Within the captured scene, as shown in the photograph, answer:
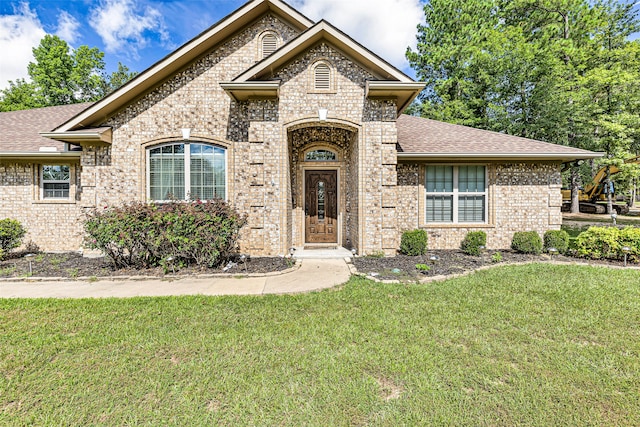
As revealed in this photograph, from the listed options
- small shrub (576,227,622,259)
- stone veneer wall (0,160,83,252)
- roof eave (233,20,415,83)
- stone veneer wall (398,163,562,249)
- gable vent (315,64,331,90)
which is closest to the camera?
roof eave (233,20,415,83)

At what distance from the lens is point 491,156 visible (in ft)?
28.3

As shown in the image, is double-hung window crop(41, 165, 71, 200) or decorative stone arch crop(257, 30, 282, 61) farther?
double-hung window crop(41, 165, 71, 200)

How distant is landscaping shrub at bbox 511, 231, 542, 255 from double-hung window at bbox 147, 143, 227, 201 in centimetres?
905

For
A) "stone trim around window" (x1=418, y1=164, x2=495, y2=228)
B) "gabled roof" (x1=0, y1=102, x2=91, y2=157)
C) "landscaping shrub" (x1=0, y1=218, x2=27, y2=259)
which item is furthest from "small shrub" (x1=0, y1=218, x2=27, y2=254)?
"stone trim around window" (x1=418, y1=164, x2=495, y2=228)

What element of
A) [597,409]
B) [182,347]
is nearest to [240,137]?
[182,347]

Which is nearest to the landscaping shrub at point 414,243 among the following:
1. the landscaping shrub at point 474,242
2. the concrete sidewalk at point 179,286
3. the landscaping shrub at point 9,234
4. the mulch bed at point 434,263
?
the mulch bed at point 434,263

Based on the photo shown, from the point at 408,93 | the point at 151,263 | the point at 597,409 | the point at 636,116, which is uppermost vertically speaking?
the point at 636,116

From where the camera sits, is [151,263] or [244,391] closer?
[244,391]

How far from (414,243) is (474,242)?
1927mm

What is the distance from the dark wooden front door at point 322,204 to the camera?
9.65m

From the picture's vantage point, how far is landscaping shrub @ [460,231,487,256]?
8492 mm

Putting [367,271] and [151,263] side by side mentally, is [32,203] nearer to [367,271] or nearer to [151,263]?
[151,263]

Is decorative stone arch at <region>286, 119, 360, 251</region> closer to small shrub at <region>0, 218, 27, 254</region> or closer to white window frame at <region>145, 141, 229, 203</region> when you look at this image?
white window frame at <region>145, 141, 229, 203</region>

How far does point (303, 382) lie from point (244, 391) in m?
0.54
